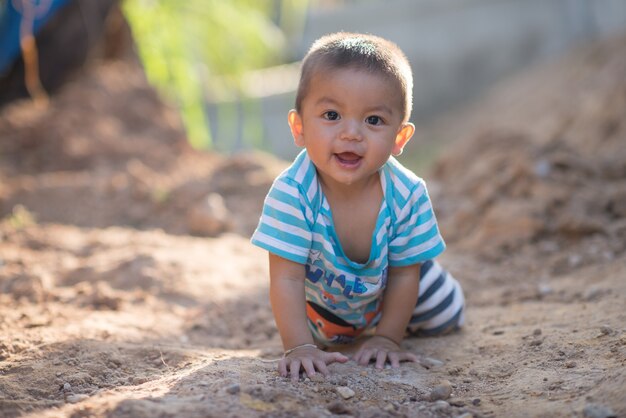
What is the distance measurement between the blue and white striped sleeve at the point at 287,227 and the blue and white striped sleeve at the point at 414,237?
0.30m

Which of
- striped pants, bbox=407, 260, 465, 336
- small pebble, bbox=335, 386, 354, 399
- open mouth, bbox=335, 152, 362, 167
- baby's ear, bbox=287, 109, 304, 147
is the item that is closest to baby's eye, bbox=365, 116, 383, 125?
open mouth, bbox=335, 152, 362, 167

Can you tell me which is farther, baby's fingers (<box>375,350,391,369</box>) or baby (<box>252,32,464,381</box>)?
baby's fingers (<box>375,350,391,369</box>)

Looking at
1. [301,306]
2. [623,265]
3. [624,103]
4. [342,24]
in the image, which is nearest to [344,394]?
[301,306]

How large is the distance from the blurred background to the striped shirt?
3.42 meters

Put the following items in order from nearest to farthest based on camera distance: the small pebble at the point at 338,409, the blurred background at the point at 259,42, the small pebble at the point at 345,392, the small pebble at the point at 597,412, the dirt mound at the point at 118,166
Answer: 1. the small pebble at the point at 597,412
2. the small pebble at the point at 338,409
3. the small pebble at the point at 345,392
4. the dirt mound at the point at 118,166
5. the blurred background at the point at 259,42

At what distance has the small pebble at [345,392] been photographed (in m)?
2.02

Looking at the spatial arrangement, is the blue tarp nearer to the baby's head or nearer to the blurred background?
the blurred background

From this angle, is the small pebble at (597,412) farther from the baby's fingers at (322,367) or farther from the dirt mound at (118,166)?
the dirt mound at (118,166)

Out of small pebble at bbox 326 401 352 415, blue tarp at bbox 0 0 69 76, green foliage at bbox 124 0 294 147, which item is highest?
green foliage at bbox 124 0 294 147

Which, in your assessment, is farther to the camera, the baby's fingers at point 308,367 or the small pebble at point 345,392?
the baby's fingers at point 308,367

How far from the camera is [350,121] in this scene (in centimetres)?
Answer: 223

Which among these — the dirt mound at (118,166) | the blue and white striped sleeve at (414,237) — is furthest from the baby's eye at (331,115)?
the dirt mound at (118,166)

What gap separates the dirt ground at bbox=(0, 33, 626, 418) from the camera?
79.8 inches

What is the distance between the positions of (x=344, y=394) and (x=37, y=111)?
432cm
